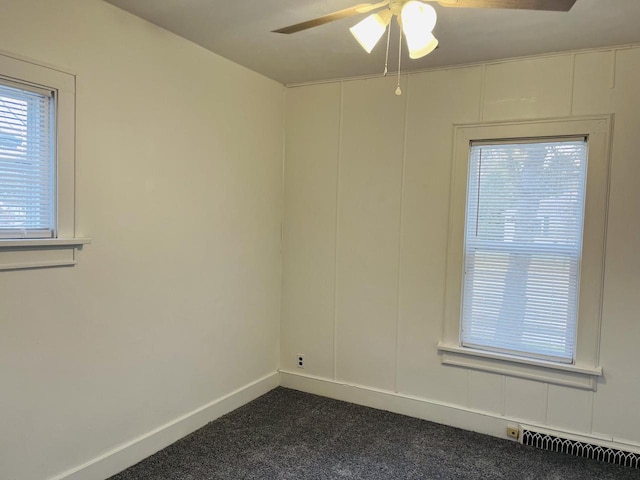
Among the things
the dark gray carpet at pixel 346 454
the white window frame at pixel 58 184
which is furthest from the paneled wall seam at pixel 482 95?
the white window frame at pixel 58 184

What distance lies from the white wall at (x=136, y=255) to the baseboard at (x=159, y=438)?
0.05 m

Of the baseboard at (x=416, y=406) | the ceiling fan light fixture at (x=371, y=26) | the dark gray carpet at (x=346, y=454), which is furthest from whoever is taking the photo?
the baseboard at (x=416, y=406)

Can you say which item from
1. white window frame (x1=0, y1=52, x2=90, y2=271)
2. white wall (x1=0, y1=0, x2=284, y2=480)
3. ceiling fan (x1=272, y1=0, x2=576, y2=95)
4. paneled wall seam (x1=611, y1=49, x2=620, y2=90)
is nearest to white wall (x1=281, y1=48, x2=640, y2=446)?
paneled wall seam (x1=611, y1=49, x2=620, y2=90)

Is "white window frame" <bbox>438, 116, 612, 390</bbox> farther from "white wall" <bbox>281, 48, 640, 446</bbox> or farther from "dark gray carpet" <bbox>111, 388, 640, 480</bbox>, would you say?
"dark gray carpet" <bbox>111, 388, 640, 480</bbox>

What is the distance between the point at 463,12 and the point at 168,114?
1756mm

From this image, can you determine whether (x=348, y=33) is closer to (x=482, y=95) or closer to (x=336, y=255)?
(x=482, y=95)

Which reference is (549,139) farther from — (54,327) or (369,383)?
(54,327)

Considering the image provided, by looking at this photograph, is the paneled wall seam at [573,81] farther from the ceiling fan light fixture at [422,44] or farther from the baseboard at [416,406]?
the baseboard at [416,406]

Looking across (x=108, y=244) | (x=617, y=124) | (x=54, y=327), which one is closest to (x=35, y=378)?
(x=54, y=327)

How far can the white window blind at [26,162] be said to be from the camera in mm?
1944

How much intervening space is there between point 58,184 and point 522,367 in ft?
9.62

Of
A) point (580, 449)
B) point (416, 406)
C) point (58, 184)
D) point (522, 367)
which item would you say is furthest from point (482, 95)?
point (58, 184)

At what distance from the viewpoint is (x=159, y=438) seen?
2701mm

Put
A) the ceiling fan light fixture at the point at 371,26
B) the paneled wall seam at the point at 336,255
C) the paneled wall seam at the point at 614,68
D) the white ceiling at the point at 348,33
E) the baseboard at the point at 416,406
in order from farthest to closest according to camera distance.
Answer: the paneled wall seam at the point at 336,255 < the baseboard at the point at 416,406 < the paneled wall seam at the point at 614,68 < the white ceiling at the point at 348,33 < the ceiling fan light fixture at the point at 371,26
